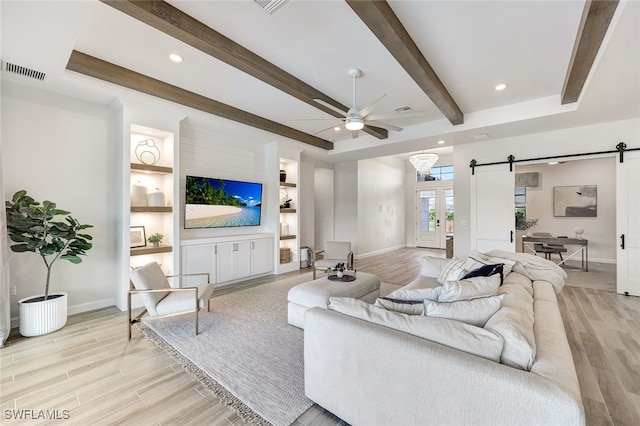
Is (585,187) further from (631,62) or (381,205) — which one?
(631,62)

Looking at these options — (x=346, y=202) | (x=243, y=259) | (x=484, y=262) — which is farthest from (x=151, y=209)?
(x=346, y=202)

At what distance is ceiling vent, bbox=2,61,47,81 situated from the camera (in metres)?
2.83

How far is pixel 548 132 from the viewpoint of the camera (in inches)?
198

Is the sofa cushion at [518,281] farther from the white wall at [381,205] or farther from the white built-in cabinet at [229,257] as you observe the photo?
the white wall at [381,205]

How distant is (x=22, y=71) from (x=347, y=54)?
11.6 ft

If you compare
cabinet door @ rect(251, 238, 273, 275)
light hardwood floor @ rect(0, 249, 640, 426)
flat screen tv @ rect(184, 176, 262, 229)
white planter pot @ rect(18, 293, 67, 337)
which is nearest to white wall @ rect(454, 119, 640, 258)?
light hardwood floor @ rect(0, 249, 640, 426)

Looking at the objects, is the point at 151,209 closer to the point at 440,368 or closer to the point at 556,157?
the point at 440,368

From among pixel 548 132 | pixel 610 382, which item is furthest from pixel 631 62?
pixel 610 382

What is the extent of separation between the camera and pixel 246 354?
8.48 ft

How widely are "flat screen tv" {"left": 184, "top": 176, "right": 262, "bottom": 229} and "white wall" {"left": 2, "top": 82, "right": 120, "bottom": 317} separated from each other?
1.11 metres

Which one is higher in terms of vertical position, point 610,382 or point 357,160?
point 357,160

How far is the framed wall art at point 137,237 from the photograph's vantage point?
159 inches

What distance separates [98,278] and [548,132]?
25.5 feet

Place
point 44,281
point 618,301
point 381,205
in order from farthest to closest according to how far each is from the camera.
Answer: point 381,205 → point 618,301 → point 44,281
